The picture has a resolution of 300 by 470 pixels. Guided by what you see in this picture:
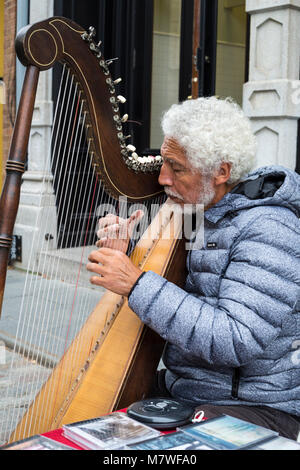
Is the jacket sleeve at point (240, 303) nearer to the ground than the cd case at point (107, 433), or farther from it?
farther from it

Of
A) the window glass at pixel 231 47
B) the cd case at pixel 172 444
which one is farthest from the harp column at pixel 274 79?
the cd case at pixel 172 444

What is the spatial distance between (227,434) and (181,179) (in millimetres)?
884

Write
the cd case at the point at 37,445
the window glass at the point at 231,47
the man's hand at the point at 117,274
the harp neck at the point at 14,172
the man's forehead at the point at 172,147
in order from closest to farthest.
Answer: the cd case at the point at 37,445 → the harp neck at the point at 14,172 → the man's hand at the point at 117,274 → the man's forehead at the point at 172,147 → the window glass at the point at 231,47

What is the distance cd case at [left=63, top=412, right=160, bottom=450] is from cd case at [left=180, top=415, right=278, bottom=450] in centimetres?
9

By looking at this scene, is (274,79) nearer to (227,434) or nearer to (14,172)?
(14,172)

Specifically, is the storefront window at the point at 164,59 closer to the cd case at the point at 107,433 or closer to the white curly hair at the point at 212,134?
the white curly hair at the point at 212,134

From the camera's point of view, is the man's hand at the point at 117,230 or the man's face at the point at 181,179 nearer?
the man's face at the point at 181,179

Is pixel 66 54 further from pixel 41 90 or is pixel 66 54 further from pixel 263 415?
pixel 41 90

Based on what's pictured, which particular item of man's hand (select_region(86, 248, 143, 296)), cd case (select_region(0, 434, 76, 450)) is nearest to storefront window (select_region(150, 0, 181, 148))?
man's hand (select_region(86, 248, 143, 296))

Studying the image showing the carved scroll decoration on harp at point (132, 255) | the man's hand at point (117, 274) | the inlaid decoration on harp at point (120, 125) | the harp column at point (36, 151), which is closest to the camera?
the carved scroll decoration on harp at point (132, 255)

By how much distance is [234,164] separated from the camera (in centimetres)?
176

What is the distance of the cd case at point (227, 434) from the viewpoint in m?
1.10

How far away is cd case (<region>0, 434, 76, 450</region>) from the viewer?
1.08m

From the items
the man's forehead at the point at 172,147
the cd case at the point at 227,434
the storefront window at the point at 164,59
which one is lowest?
the cd case at the point at 227,434
